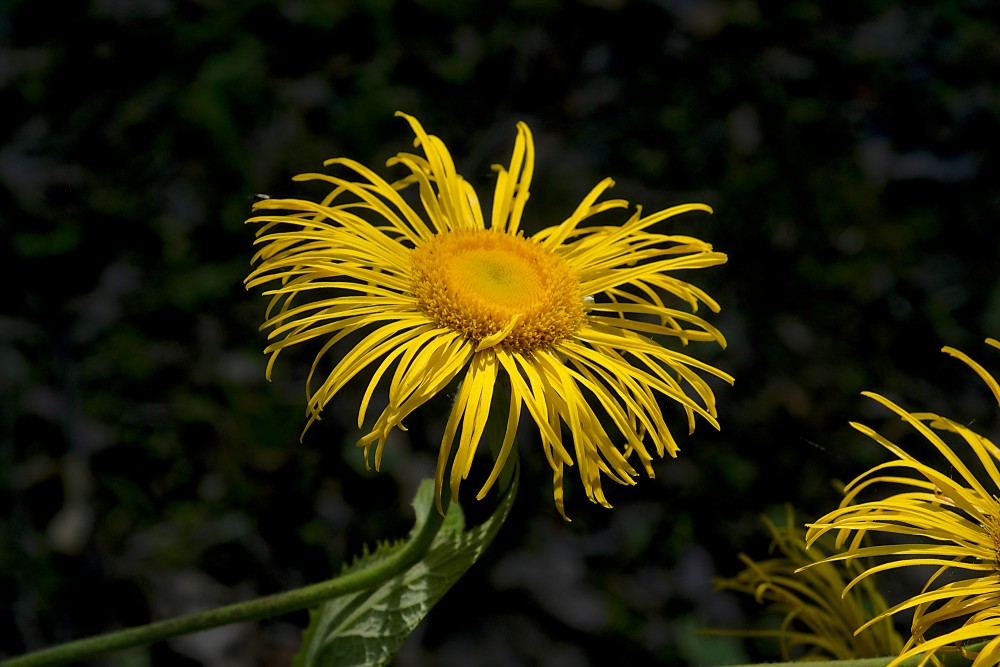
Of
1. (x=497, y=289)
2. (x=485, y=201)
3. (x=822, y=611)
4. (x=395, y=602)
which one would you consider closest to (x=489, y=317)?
(x=497, y=289)

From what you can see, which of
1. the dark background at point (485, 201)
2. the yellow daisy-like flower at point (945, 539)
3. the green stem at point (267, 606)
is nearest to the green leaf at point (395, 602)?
the green stem at point (267, 606)

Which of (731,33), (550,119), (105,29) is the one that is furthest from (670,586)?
(105,29)

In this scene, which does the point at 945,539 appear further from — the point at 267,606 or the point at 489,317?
the point at 267,606

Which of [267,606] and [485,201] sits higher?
[485,201]

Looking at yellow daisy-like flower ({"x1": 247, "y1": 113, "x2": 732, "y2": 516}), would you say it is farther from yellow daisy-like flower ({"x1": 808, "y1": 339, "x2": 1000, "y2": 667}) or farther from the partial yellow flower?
the partial yellow flower

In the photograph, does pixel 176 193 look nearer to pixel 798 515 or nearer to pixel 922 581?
pixel 798 515

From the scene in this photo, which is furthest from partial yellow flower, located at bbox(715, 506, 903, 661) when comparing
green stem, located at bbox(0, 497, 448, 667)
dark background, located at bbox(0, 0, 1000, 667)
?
dark background, located at bbox(0, 0, 1000, 667)
